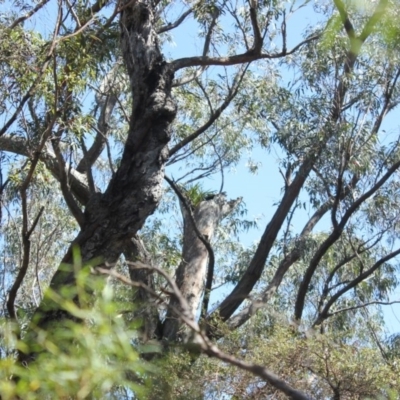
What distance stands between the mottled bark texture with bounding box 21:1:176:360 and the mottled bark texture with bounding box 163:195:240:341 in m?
1.86

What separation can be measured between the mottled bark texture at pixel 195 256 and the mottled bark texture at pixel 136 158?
1.86 meters

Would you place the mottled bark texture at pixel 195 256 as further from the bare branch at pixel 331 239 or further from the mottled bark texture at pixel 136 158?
the mottled bark texture at pixel 136 158

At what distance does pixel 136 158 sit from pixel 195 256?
2.59 meters

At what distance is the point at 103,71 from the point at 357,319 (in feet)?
16.1

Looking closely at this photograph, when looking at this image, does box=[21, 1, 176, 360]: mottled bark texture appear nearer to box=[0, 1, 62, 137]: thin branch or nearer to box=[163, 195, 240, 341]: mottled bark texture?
box=[0, 1, 62, 137]: thin branch

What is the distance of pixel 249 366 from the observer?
147 centimetres

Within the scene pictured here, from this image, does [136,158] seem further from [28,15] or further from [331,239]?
[331,239]

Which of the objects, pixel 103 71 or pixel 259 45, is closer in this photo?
pixel 259 45

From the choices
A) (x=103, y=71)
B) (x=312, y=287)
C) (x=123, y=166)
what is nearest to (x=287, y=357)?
(x=123, y=166)

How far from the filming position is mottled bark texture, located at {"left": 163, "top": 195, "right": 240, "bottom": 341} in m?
7.40

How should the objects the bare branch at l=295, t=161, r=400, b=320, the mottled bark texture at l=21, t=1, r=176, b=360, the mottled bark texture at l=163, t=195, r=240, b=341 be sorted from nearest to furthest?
the mottled bark texture at l=21, t=1, r=176, b=360
the mottled bark texture at l=163, t=195, r=240, b=341
the bare branch at l=295, t=161, r=400, b=320

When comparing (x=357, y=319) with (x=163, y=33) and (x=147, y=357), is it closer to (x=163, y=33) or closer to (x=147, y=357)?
(x=163, y=33)

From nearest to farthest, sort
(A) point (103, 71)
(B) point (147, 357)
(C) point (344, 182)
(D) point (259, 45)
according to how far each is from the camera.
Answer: (B) point (147, 357)
(D) point (259, 45)
(A) point (103, 71)
(C) point (344, 182)

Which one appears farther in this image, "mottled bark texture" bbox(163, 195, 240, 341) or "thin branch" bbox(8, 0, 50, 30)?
"mottled bark texture" bbox(163, 195, 240, 341)
